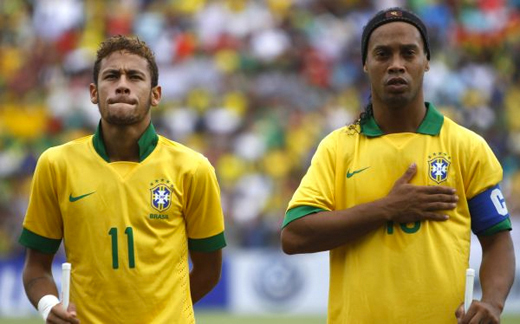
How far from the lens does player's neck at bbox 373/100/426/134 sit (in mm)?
4766

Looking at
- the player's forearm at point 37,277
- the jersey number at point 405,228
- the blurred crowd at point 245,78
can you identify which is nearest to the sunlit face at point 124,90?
the player's forearm at point 37,277

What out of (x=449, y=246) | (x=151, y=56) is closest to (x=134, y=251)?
(x=151, y=56)

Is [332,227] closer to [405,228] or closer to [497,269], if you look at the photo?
[405,228]

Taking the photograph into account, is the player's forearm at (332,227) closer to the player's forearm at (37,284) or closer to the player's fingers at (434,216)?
the player's fingers at (434,216)

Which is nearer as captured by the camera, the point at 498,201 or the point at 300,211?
the point at 498,201

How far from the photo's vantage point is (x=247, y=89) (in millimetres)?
17672

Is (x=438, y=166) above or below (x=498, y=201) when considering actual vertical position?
above

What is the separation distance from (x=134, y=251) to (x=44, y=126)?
12734 millimetres

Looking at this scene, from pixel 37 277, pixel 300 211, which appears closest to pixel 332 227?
pixel 300 211

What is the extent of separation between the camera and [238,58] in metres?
18.1

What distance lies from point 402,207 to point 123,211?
1289mm

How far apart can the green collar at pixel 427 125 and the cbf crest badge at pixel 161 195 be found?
0.96 metres

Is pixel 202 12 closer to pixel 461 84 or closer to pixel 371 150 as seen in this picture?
pixel 461 84

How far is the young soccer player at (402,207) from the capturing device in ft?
14.9
